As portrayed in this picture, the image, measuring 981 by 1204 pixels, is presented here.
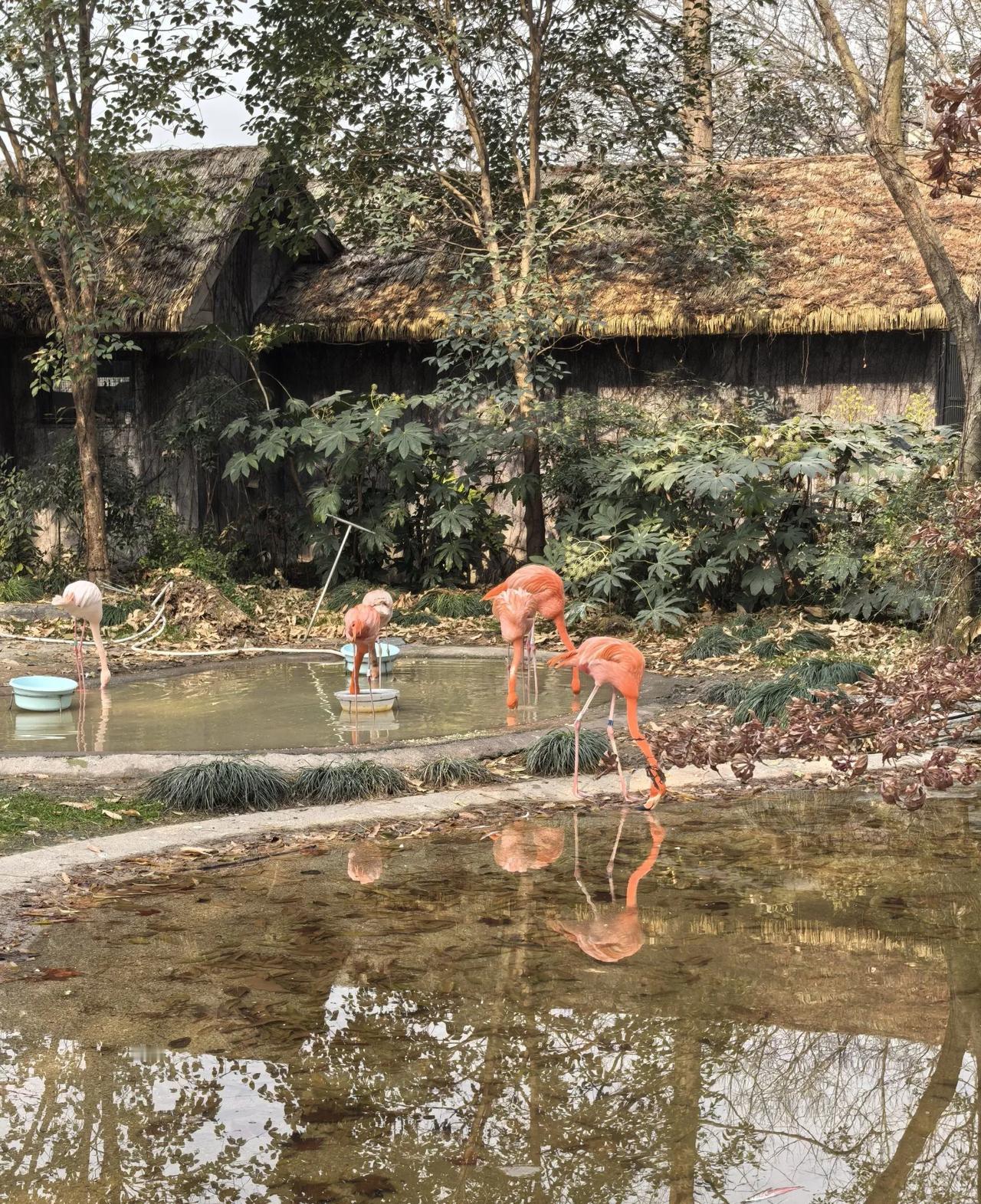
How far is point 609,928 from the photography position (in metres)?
5.00

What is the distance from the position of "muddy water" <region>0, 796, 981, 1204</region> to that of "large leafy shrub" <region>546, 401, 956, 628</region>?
6.51 meters

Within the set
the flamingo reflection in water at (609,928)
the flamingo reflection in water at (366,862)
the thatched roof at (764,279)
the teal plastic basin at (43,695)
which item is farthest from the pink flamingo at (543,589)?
the thatched roof at (764,279)

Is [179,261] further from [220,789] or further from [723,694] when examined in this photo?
[220,789]

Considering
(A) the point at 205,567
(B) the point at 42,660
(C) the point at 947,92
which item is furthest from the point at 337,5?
(C) the point at 947,92

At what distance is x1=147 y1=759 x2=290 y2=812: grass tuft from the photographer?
262 inches

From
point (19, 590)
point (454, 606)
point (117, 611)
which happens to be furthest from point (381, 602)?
point (19, 590)

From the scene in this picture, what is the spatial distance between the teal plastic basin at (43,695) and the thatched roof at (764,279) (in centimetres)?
672

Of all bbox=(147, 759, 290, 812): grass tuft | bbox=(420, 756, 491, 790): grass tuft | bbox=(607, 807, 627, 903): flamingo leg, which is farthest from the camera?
bbox=(420, 756, 491, 790): grass tuft

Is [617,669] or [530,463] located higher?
[530,463]

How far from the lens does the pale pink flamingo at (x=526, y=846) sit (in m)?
5.88

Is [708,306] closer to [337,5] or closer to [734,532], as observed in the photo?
[734,532]

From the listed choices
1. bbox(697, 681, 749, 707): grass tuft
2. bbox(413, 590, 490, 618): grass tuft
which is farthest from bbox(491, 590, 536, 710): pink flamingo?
bbox(413, 590, 490, 618): grass tuft

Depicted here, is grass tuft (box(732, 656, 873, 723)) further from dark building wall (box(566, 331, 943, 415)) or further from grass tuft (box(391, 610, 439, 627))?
dark building wall (box(566, 331, 943, 415))

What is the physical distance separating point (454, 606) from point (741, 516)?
2765mm
